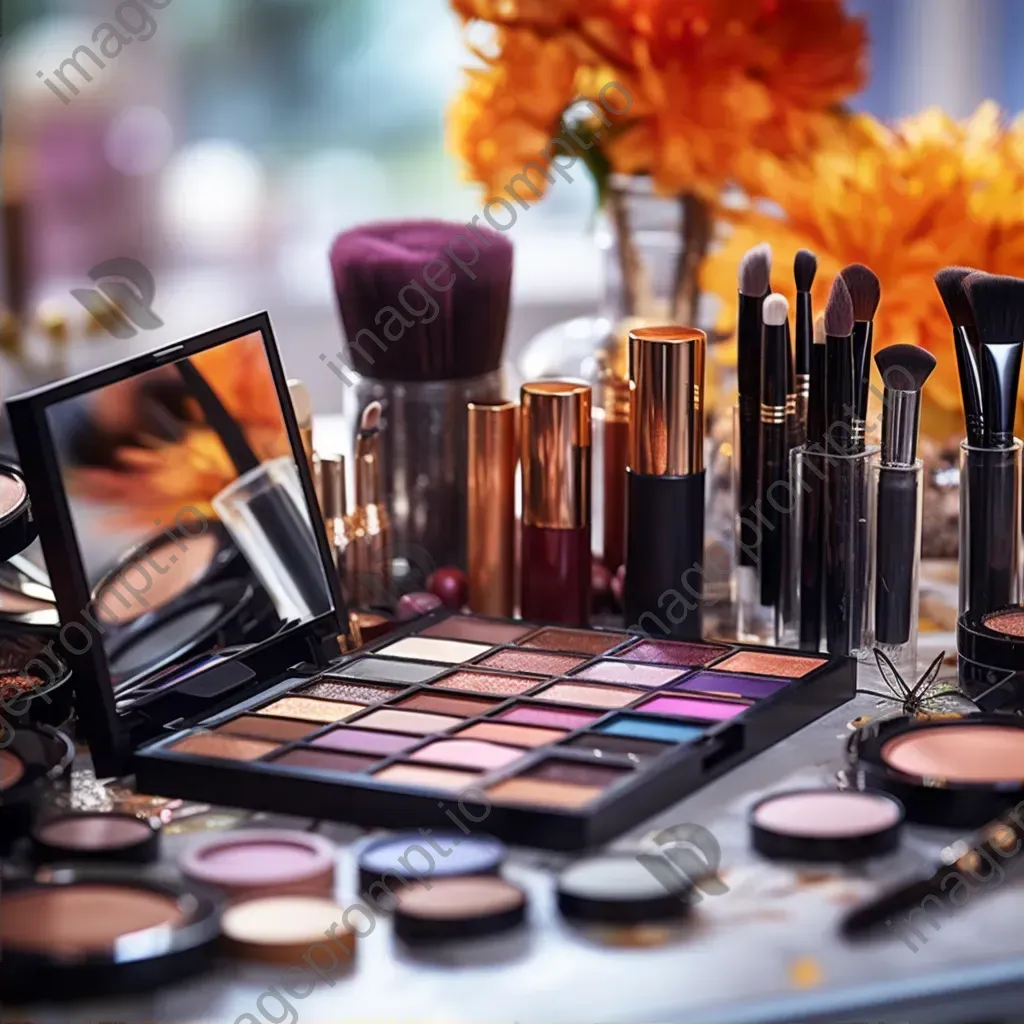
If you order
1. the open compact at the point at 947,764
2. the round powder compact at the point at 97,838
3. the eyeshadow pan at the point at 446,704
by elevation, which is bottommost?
the round powder compact at the point at 97,838

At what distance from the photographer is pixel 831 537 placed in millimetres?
920

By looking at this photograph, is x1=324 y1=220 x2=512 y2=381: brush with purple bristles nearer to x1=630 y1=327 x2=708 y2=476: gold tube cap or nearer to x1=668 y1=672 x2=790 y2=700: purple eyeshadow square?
x1=630 y1=327 x2=708 y2=476: gold tube cap

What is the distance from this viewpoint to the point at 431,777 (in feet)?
2.45

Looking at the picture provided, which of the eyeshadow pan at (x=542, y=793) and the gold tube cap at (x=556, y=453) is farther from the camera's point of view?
the gold tube cap at (x=556, y=453)

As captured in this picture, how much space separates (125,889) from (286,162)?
2.66 m

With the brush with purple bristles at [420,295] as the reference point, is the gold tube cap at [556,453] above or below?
below

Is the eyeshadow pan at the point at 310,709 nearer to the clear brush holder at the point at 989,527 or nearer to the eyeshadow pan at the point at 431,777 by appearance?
the eyeshadow pan at the point at 431,777

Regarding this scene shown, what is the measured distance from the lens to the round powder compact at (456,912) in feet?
2.11

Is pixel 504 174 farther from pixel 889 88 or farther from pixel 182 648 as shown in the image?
pixel 889 88

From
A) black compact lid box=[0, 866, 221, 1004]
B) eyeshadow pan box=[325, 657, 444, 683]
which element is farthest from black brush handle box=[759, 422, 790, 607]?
black compact lid box=[0, 866, 221, 1004]

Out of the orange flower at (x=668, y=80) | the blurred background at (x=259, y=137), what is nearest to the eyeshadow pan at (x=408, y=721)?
the orange flower at (x=668, y=80)

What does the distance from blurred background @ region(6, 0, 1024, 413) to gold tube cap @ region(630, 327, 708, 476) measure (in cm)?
199

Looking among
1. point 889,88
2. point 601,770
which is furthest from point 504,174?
point 889,88

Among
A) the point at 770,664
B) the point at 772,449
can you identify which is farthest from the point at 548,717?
the point at 772,449
